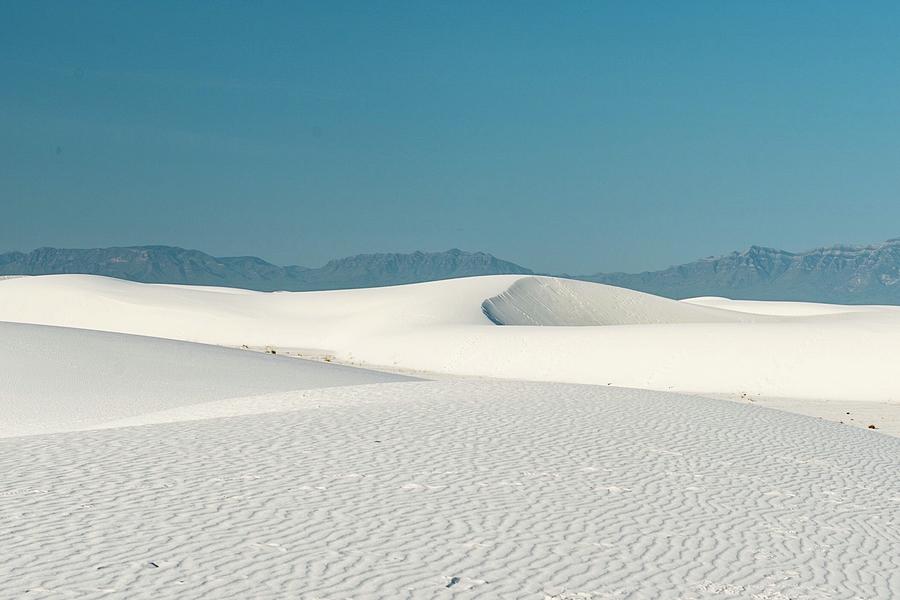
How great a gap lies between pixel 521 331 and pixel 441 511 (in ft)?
79.4

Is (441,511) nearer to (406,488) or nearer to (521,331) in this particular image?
(406,488)

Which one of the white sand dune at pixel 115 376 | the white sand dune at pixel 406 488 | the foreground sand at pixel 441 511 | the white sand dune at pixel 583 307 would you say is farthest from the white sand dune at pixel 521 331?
the foreground sand at pixel 441 511

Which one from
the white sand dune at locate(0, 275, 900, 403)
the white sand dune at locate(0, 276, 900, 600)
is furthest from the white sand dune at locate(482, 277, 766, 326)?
the white sand dune at locate(0, 276, 900, 600)

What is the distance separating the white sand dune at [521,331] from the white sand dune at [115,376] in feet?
25.5

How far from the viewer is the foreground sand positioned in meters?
5.91

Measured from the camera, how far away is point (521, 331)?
31594 mm

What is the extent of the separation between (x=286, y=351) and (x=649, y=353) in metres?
15.0

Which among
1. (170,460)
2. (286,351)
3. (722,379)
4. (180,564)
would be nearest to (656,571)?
(180,564)

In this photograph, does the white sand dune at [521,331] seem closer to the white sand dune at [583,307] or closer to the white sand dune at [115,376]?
the white sand dune at [583,307]

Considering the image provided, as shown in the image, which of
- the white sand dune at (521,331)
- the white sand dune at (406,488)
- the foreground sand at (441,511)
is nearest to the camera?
the foreground sand at (441,511)

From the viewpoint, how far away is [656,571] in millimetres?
6383

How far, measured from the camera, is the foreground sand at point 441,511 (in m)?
5.91

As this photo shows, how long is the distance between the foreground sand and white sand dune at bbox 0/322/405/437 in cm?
412

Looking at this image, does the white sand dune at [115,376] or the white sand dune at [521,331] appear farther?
the white sand dune at [521,331]
